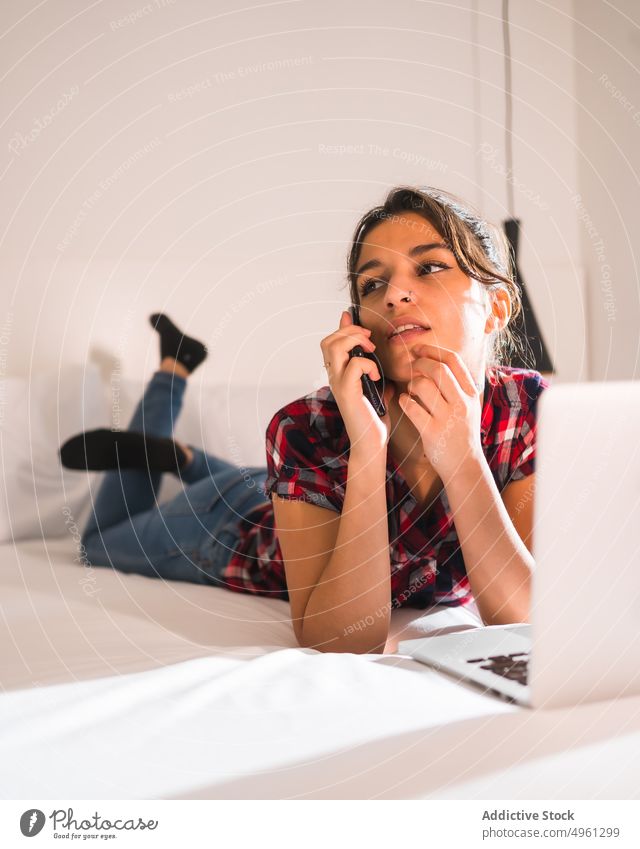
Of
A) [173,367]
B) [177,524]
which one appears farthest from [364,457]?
[173,367]

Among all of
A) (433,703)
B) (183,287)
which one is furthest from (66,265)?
(433,703)

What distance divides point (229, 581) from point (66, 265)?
31.5 inches

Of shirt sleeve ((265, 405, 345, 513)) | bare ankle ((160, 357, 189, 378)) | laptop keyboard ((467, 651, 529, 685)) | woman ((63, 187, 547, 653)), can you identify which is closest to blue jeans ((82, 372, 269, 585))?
woman ((63, 187, 547, 653))

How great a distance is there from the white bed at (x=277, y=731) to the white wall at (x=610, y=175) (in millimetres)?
1245

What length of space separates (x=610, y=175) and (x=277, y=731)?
156cm

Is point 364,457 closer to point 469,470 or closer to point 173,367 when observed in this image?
point 469,470

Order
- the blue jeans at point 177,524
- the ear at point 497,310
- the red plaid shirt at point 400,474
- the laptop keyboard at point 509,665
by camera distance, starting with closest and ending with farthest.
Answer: the laptop keyboard at point 509,665, the red plaid shirt at point 400,474, the ear at point 497,310, the blue jeans at point 177,524

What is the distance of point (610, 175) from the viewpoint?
170cm

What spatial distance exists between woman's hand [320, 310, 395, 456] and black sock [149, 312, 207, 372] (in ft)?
2.40

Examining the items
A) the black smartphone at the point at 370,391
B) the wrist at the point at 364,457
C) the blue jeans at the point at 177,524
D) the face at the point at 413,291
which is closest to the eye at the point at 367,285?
the face at the point at 413,291

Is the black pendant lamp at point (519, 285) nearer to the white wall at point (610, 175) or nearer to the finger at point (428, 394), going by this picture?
the white wall at point (610, 175)

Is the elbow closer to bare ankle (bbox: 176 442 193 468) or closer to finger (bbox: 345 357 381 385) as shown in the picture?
finger (bbox: 345 357 381 385)

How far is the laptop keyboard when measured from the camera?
57 cm

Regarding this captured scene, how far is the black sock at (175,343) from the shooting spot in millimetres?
1544
